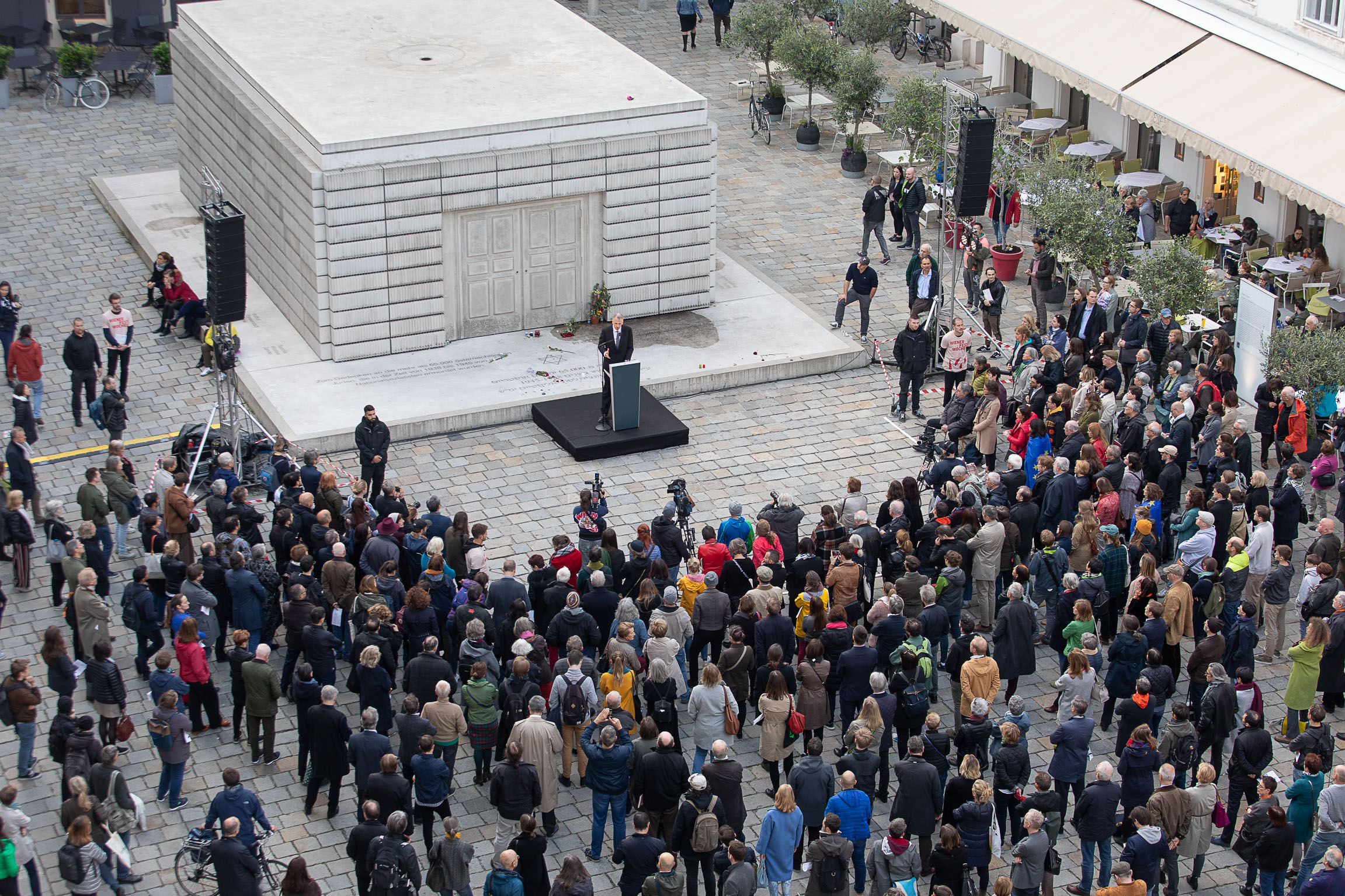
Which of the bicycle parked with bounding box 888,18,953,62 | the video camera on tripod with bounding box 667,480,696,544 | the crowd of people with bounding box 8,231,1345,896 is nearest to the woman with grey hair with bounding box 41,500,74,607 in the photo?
the crowd of people with bounding box 8,231,1345,896

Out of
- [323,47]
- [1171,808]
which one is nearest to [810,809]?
[1171,808]

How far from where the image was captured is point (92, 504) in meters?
19.7

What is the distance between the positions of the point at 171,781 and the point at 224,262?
7030 mm

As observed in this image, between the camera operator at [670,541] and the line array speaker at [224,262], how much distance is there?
19.5ft

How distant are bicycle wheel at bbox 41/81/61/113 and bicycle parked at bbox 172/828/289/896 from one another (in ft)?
76.1

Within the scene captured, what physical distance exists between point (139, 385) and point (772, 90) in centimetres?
1541

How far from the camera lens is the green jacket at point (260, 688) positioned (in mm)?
16641

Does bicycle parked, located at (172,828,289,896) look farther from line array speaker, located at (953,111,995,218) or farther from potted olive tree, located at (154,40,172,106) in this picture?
potted olive tree, located at (154,40,172,106)

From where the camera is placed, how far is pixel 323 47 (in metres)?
28.8

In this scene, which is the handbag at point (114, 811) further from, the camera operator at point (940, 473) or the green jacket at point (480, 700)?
the camera operator at point (940, 473)

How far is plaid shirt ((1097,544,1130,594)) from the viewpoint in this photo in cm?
1861

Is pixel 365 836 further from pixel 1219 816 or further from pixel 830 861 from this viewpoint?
pixel 1219 816

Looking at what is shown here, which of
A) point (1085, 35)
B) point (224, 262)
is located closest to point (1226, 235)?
point (1085, 35)

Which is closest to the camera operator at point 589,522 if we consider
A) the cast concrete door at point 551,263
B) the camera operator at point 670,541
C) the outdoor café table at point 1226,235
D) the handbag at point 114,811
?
the camera operator at point 670,541
